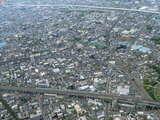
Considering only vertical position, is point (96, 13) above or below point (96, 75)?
above

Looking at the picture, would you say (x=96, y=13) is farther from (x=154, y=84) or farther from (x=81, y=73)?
(x=154, y=84)

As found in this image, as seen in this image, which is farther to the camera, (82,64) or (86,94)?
(82,64)

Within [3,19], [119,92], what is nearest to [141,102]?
[119,92]

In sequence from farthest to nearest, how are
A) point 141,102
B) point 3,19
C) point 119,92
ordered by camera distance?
1. point 3,19
2. point 119,92
3. point 141,102

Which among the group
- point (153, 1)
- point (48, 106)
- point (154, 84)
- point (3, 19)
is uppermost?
point (153, 1)

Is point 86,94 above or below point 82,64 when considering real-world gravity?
below

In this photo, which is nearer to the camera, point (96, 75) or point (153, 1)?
point (96, 75)

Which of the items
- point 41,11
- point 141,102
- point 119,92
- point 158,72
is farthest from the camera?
point 41,11
